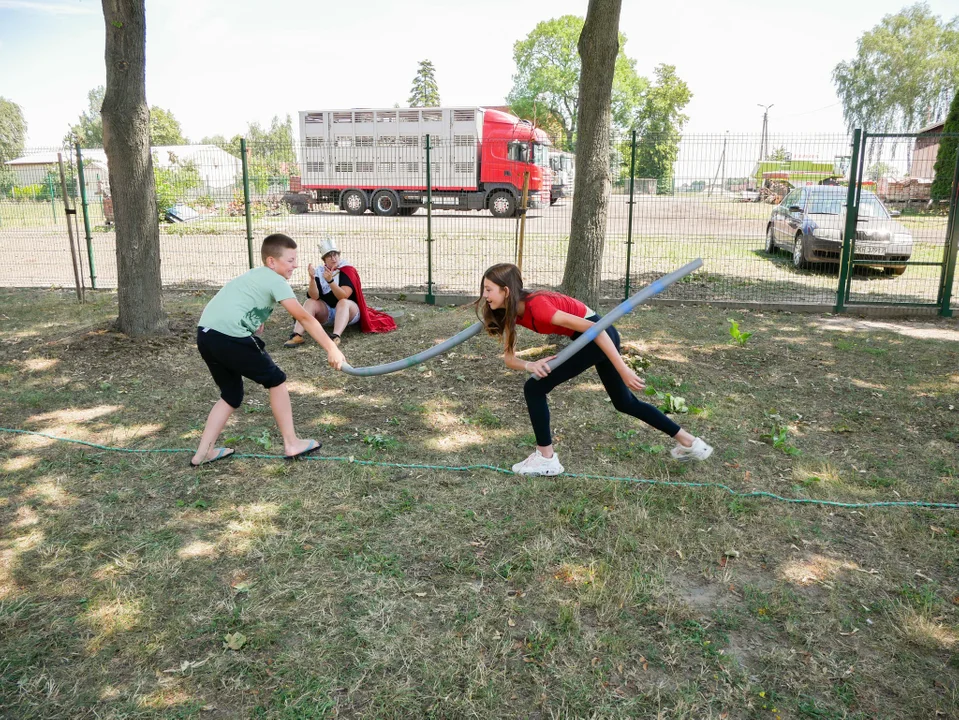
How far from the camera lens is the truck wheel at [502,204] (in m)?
24.5

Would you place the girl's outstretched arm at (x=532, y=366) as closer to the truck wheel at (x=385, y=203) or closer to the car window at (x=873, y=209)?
the car window at (x=873, y=209)

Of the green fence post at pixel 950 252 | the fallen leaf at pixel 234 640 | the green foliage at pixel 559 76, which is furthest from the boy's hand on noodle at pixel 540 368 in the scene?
the green foliage at pixel 559 76

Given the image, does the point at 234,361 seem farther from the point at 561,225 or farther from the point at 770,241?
the point at 770,241

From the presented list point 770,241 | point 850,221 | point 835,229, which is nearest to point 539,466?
point 850,221

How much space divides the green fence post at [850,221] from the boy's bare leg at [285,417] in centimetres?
846

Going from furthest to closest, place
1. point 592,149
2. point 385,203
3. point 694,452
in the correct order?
point 385,203
point 592,149
point 694,452

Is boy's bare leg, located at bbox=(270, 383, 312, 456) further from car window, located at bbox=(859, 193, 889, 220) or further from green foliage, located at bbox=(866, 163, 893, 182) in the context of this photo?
car window, located at bbox=(859, 193, 889, 220)

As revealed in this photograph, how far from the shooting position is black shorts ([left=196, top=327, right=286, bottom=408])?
4.46 metres

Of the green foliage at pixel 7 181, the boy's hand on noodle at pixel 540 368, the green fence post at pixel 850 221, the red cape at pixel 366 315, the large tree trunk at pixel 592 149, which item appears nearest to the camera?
the boy's hand on noodle at pixel 540 368

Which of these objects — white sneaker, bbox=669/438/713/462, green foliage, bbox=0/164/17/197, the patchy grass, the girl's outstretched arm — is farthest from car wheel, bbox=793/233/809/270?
green foliage, bbox=0/164/17/197

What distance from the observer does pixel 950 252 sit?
31.9 ft

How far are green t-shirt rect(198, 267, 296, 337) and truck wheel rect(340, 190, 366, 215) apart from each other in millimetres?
16306

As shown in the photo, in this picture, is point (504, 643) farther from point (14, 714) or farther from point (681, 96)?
point (681, 96)

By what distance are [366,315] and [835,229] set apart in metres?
8.37
